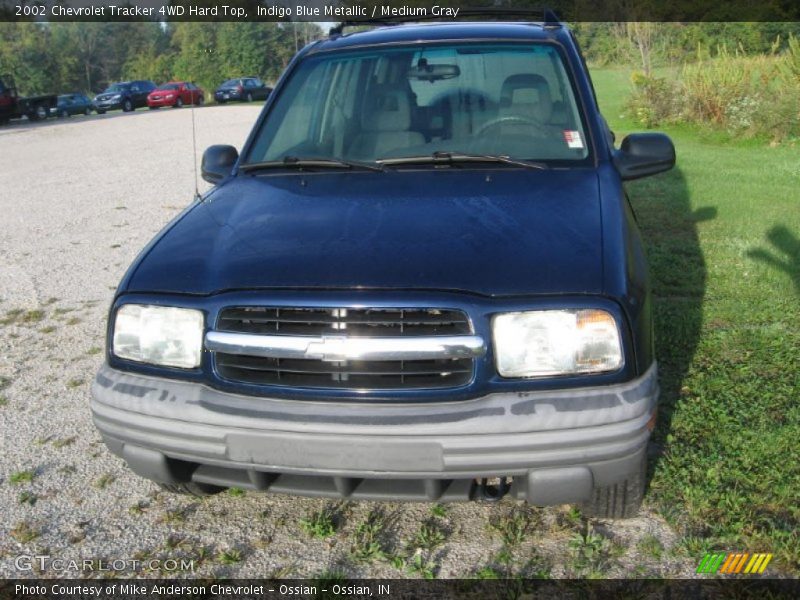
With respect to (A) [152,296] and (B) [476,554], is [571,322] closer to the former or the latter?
(B) [476,554]

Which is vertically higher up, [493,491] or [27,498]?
[493,491]

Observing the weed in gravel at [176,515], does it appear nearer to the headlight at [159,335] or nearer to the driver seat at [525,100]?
the headlight at [159,335]

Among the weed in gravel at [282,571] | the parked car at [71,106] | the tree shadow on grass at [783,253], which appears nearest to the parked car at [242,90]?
the parked car at [71,106]

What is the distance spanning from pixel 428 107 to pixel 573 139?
28.0 inches

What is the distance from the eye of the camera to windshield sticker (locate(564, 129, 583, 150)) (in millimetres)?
3553

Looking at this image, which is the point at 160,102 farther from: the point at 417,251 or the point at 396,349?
the point at 396,349

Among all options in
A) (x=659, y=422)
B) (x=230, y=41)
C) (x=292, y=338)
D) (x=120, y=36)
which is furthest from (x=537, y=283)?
(x=120, y=36)

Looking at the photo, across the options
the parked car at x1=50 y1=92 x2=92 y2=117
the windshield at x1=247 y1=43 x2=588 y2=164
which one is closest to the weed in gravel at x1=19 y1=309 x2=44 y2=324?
the windshield at x1=247 y1=43 x2=588 y2=164

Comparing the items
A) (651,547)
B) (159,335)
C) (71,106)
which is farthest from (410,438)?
(71,106)

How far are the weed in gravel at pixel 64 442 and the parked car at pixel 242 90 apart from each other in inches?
1349

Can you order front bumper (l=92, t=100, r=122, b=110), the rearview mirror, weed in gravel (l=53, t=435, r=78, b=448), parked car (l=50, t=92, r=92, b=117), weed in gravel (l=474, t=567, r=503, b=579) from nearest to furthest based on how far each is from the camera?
weed in gravel (l=474, t=567, r=503, b=579) → weed in gravel (l=53, t=435, r=78, b=448) → the rearview mirror → parked car (l=50, t=92, r=92, b=117) → front bumper (l=92, t=100, r=122, b=110)

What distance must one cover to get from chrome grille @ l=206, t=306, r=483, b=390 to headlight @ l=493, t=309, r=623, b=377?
13cm

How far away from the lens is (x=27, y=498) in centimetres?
336

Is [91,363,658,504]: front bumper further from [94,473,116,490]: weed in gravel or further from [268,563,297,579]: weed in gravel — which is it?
[94,473,116,490]: weed in gravel
